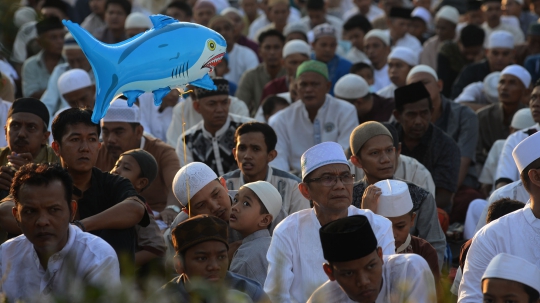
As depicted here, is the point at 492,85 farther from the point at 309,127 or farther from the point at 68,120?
the point at 68,120

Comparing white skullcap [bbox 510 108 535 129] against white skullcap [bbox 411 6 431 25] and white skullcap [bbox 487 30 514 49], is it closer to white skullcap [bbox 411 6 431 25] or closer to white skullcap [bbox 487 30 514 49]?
white skullcap [bbox 487 30 514 49]

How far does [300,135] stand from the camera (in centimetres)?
881

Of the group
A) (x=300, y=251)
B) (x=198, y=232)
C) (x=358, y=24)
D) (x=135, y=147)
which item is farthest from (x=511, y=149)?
(x=358, y=24)

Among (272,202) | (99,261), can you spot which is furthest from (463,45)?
(99,261)

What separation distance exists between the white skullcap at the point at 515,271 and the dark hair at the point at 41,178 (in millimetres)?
2131

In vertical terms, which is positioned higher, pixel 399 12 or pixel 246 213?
pixel 399 12

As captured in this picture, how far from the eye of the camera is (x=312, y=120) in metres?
8.86

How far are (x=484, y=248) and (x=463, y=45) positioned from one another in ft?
25.5

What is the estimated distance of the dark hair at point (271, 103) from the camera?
9648mm

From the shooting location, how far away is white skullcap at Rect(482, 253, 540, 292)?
12.5ft

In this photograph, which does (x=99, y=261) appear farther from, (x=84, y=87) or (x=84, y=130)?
(x=84, y=87)

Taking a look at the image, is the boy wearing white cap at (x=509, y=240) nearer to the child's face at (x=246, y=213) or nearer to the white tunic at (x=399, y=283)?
the white tunic at (x=399, y=283)

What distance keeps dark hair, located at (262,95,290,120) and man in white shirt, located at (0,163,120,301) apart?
507cm

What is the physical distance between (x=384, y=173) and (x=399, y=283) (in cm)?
233
